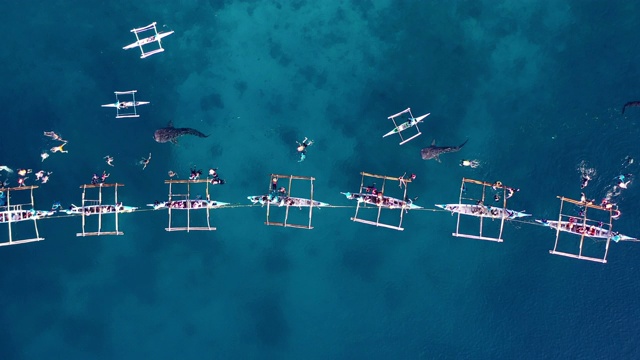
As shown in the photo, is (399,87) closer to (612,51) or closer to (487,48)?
(487,48)

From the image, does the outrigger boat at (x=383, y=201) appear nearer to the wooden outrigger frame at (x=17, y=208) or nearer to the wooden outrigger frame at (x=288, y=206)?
the wooden outrigger frame at (x=288, y=206)

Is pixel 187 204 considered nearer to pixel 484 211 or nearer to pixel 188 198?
pixel 188 198

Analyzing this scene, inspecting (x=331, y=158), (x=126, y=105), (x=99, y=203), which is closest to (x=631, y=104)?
(x=331, y=158)

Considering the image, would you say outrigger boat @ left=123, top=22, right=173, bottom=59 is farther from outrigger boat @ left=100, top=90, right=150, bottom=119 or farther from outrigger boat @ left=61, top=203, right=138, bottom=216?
outrigger boat @ left=61, top=203, right=138, bottom=216

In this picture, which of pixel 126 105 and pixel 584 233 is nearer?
pixel 584 233

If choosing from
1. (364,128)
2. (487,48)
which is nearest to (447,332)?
(364,128)

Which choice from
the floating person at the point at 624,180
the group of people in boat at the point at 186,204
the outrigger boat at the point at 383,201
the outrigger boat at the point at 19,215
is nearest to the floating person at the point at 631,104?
the floating person at the point at 624,180
